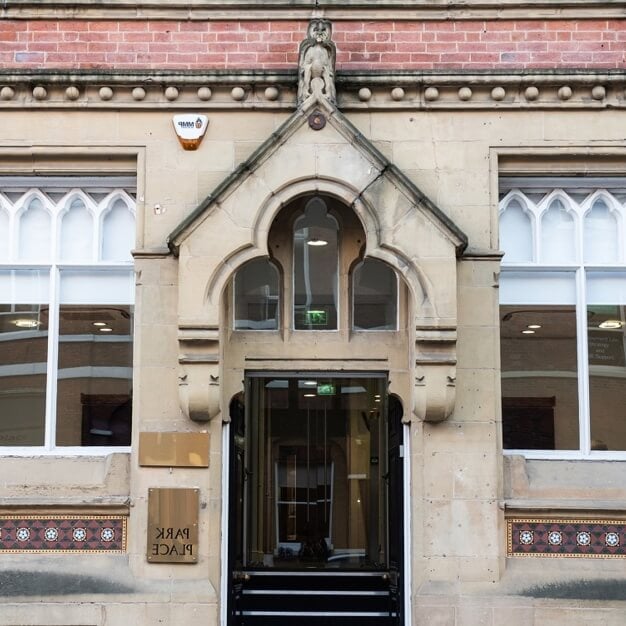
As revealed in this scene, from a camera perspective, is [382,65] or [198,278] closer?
[198,278]

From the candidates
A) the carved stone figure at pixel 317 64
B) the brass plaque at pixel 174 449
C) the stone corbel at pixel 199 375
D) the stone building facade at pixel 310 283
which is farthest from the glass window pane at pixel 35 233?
the carved stone figure at pixel 317 64

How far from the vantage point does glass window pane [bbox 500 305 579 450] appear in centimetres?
891

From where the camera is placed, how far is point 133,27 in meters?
9.10

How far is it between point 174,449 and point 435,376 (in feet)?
7.13

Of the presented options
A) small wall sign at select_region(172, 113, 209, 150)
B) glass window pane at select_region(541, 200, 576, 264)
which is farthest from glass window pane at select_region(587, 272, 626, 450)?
small wall sign at select_region(172, 113, 209, 150)

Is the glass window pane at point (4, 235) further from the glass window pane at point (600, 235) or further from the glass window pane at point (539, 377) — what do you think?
the glass window pane at point (600, 235)

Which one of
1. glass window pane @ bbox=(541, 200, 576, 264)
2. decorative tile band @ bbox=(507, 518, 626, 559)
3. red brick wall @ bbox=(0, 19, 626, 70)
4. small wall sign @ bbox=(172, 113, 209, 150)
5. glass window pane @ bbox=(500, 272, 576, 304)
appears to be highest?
red brick wall @ bbox=(0, 19, 626, 70)

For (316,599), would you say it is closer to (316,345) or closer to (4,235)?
(316,345)

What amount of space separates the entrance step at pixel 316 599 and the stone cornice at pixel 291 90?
4297 mm

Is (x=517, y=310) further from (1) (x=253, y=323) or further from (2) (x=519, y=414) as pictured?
(1) (x=253, y=323)

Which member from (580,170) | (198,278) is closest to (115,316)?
(198,278)

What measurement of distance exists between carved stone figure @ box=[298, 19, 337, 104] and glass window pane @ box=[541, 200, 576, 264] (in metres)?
2.16

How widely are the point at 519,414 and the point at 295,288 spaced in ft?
7.14

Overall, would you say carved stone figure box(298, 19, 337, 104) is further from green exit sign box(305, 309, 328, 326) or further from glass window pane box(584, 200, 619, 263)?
glass window pane box(584, 200, 619, 263)
